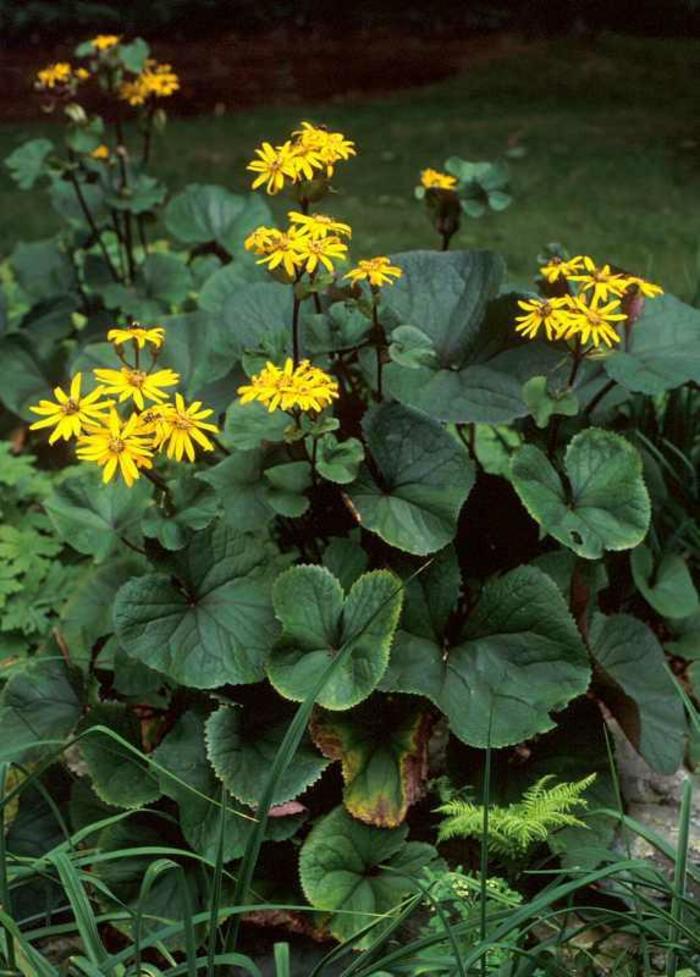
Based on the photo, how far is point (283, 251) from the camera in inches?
73.7

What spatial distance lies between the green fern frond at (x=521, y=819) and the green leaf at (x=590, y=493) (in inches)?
16.4

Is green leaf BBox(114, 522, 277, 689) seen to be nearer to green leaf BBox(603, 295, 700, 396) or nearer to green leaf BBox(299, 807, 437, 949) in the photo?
green leaf BBox(299, 807, 437, 949)

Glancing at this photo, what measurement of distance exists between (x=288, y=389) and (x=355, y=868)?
0.83 m

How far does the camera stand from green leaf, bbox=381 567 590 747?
6.33 feet

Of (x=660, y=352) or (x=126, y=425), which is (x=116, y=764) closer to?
(x=126, y=425)

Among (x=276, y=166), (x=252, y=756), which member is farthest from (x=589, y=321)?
(x=252, y=756)

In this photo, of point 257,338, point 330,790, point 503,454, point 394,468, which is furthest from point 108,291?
point 330,790

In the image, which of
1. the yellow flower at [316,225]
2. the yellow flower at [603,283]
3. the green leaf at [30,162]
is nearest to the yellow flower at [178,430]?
the yellow flower at [316,225]

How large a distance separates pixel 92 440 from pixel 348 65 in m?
6.92

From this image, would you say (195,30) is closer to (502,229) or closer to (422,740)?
(502,229)

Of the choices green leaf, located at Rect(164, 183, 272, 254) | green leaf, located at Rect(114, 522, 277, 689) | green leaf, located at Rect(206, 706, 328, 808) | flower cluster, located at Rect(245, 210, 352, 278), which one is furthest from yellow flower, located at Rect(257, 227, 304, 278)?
green leaf, located at Rect(164, 183, 272, 254)

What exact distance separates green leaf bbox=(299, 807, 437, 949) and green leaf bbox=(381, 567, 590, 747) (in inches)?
9.6

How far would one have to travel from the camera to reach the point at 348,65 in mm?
7977

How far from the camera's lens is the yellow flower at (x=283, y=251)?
185 centimetres
